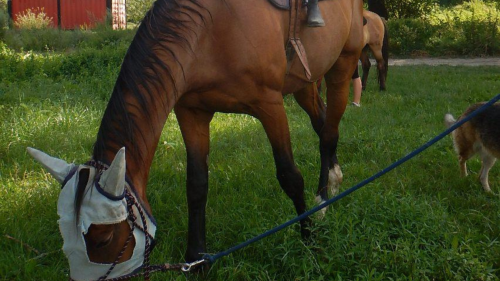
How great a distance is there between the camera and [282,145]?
10.1 ft

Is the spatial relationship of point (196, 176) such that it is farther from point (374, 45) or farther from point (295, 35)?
point (374, 45)

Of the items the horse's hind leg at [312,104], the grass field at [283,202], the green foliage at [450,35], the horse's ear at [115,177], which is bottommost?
the green foliage at [450,35]

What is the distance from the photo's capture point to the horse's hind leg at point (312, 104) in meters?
4.48

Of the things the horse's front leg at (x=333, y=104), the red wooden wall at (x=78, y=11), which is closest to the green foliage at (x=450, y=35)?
the red wooden wall at (x=78, y=11)

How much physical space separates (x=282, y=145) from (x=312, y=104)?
157cm

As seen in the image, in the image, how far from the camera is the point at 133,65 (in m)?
2.38

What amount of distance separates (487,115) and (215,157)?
2.73m

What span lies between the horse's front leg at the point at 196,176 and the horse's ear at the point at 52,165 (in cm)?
114

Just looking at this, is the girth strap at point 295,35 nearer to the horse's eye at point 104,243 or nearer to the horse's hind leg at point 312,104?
the horse's hind leg at point 312,104

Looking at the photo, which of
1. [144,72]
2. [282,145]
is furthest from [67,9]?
[144,72]

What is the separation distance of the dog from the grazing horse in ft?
5.16

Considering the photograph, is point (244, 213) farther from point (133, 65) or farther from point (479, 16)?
point (479, 16)

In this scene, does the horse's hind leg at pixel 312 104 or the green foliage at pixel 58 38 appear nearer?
the horse's hind leg at pixel 312 104

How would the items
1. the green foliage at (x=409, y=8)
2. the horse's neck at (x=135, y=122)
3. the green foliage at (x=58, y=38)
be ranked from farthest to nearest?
the green foliage at (x=409, y=8), the green foliage at (x=58, y=38), the horse's neck at (x=135, y=122)
